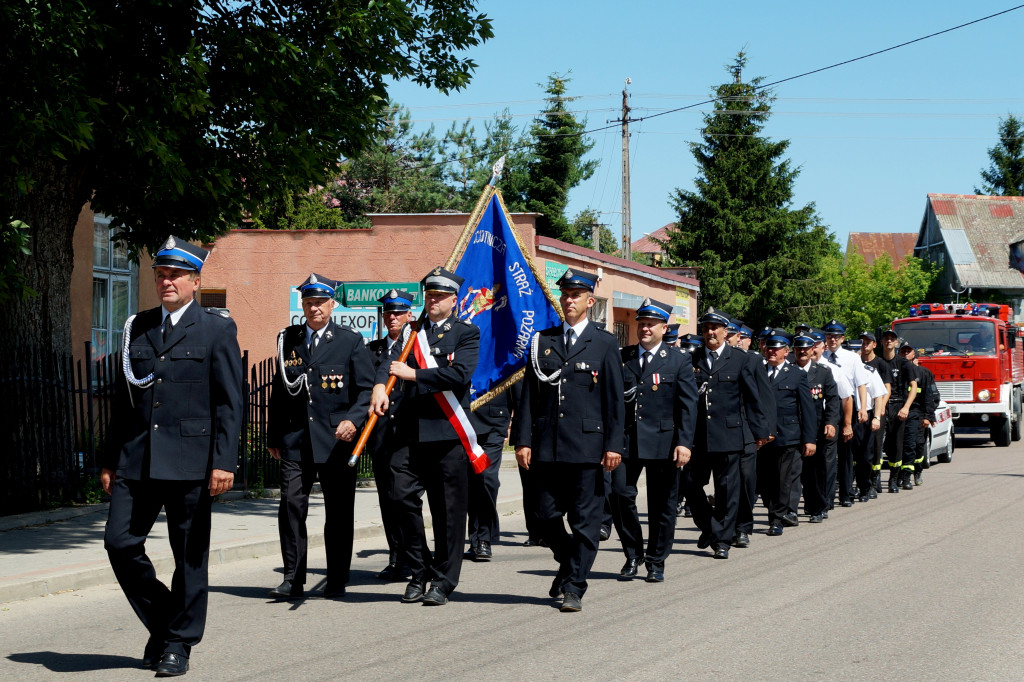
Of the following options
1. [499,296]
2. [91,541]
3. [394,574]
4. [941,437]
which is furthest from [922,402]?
[91,541]

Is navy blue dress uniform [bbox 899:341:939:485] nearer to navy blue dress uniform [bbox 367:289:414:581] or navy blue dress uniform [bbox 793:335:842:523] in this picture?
navy blue dress uniform [bbox 793:335:842:523]

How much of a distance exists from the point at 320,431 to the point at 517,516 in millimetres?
5645

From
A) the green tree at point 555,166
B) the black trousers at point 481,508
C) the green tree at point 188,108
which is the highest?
the green tree at point 555,166

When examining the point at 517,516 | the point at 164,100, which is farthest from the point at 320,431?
the point at 517,516

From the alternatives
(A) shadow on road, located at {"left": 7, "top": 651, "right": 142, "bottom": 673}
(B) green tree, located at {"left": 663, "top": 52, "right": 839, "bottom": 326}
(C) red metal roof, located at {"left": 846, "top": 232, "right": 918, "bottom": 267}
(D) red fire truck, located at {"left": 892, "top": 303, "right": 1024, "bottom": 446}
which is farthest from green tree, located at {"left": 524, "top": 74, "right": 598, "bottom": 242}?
(C) red metal roof, located at {"left": 846, "top": 232, "right": 918, "bottom": 267}

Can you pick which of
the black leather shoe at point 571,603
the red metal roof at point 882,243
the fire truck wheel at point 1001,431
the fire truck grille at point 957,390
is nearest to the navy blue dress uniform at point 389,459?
the black leather shoe at point 571,603

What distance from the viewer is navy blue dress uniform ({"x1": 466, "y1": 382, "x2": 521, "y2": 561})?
975 centimetres

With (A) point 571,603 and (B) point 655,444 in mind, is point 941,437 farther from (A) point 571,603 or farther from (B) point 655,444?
(A) point 571,603

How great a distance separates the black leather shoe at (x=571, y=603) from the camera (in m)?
7.36

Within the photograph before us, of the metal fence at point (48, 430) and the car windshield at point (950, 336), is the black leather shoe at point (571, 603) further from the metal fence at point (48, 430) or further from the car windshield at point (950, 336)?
the car windshield at point (950, 336)

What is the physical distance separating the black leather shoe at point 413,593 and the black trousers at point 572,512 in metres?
0.93

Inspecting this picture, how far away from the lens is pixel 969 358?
2439cm

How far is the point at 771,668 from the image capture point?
19.4 feet

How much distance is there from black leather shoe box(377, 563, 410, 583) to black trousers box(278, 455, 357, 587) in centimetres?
72
